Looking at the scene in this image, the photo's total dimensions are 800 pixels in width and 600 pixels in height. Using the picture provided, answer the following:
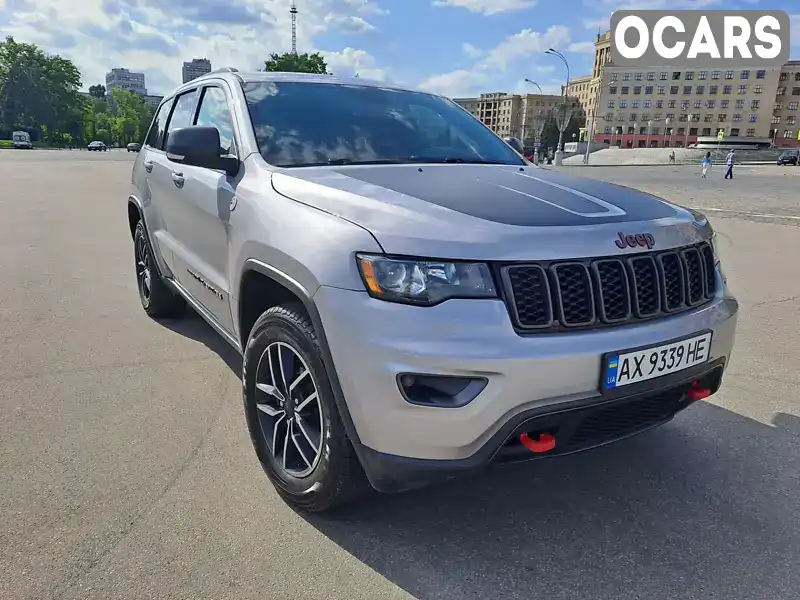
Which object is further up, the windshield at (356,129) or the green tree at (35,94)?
the green tree at (35,94)

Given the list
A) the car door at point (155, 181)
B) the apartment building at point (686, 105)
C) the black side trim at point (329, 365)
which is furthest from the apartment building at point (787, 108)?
the black side trim at point (329, 365)

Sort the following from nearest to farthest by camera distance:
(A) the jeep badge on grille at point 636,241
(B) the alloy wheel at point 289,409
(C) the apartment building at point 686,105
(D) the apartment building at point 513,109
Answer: (A) the jeep badge on grille at point 636,241 < (B) the alloy wheel at point 289,409 < (C) the apartment building at point 686,105 < (D) the apartment building at point 513,109

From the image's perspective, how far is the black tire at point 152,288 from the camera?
4.84 m

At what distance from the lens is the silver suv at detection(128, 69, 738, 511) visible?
198 cm

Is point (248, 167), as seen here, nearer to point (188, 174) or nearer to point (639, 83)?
point (188, 174)

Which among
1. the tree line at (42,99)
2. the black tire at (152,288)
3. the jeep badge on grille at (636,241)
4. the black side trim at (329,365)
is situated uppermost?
the tree line at (42,99)

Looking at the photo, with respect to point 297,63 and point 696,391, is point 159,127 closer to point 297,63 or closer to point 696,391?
point 696,391

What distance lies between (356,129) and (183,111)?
169 cm

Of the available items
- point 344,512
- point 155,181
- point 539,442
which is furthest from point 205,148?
point 539,442

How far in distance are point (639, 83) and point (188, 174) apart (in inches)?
5309

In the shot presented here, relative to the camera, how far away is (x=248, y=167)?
2873 millimetres

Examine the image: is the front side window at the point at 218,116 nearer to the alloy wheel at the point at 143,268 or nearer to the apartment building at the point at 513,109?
the alloy wheel at the point at 143,268

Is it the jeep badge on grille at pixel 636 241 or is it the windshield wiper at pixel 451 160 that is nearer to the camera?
the jeep badge on grille at pixel 636 241

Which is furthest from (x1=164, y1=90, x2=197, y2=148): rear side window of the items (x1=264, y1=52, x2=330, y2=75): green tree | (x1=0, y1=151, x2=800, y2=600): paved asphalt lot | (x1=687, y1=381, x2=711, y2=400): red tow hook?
(x1=264, y1=52, x2=330, y2=75): green tree
